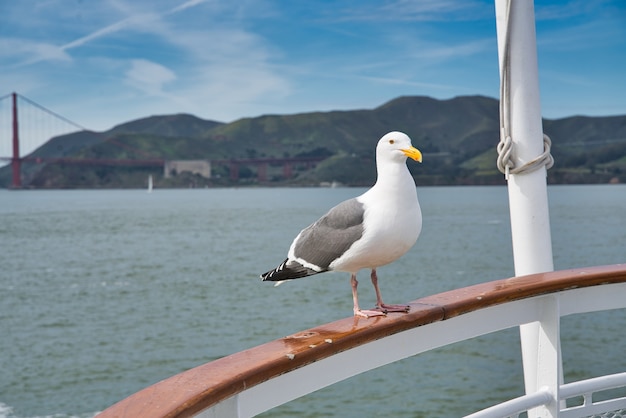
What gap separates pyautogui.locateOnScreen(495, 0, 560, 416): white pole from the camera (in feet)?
6.19

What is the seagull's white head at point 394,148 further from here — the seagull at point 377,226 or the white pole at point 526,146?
the white pole at point 526,146

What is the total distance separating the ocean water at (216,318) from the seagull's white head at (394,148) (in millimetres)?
7695

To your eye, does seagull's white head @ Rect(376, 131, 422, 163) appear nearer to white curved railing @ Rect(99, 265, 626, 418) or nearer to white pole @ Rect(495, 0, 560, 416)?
white curved railing @ Rect(99, 265, 626, 418)

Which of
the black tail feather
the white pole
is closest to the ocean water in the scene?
the white pole

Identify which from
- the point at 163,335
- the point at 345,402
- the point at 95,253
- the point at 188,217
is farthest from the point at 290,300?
the point at 188,217

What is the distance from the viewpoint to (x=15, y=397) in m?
10.3

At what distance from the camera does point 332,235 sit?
4.66ft

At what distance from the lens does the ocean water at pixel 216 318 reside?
9.86m

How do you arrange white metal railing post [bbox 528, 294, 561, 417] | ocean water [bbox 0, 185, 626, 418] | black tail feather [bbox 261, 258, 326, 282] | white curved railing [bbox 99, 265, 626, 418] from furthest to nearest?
ocean water [bbox 0, 185, 626, 418] → black tail feather [bbox 261, 258, 326, 282] → white metal railing post [bbox 528, 294, 561, 417] → white curved railing [bbox 99, 265, 626, 418]

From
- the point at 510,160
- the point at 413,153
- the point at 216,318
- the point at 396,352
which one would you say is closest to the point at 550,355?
the point at 396,352

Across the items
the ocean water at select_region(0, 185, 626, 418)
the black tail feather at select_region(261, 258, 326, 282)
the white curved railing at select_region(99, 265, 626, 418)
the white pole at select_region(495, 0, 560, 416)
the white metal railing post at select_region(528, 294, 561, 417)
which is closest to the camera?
the white curved railing at select_region(99, 265, 626, 418)

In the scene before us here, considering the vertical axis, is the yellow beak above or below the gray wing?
above

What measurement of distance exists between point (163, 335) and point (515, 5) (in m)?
13.4

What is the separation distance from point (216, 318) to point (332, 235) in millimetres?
14872
